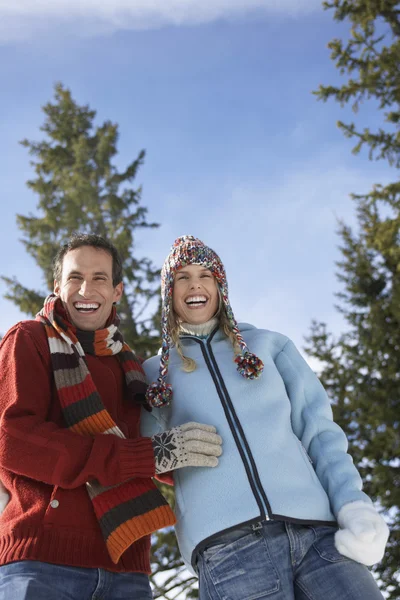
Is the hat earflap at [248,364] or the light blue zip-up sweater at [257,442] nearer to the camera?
the light blue zip-up sweater at [257,442]

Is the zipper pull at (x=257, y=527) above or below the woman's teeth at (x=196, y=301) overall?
below

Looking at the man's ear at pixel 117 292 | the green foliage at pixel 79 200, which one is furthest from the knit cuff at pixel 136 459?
the green foliage at pixel 79 200

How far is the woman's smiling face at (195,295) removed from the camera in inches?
138

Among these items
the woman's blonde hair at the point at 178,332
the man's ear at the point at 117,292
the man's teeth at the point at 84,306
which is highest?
the man's ear at the point at 117,292

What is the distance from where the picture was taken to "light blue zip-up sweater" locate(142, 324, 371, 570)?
9.09 ft

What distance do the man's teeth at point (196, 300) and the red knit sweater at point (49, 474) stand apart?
3.28 ft

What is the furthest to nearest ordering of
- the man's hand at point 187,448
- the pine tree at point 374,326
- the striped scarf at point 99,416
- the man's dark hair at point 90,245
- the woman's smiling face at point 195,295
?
the pine tree at point 374,326 → the man's dark hair at point 90,245 → the woman's smiling face at point 195,295 → the man's hand at point 187,448 → the striped scarf at point 99,416

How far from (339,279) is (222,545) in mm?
14616

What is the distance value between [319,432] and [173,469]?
875 mm

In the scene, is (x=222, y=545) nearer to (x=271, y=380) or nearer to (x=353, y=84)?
(x=271, y=380)

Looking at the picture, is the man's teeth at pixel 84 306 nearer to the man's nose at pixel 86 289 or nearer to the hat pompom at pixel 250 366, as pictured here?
the man's nose at pixel 86 289

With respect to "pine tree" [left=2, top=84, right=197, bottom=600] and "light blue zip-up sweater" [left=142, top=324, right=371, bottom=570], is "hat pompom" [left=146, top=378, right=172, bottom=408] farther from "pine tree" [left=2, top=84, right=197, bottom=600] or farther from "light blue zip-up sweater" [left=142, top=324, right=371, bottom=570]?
"pine tree" [left=2, top=84, right=197, bottom=600]

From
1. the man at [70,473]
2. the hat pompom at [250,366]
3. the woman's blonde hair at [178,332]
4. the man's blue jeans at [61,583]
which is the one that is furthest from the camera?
the woman's blonde hair at [178,332]

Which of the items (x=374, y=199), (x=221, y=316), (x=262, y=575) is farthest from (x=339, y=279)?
(x=262, y=575)
